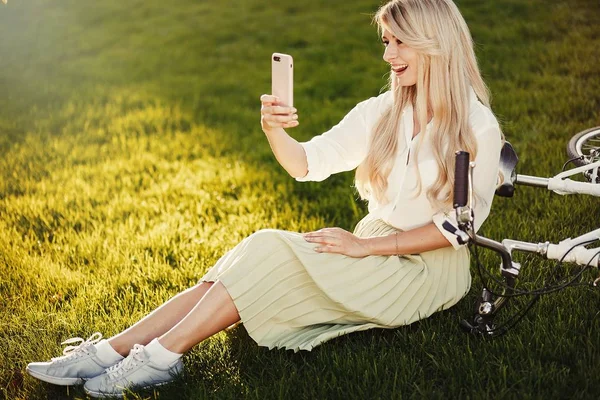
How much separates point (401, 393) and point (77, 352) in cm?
135

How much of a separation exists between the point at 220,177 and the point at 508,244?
327 centimetres

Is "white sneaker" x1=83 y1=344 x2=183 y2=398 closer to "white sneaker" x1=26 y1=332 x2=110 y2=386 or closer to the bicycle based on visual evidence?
"white sneaker" x1=26 y1=332 x2=110 y2=386

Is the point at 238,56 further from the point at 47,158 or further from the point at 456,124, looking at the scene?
the point at 456,124

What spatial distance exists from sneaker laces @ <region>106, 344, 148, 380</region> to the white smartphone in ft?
3.81

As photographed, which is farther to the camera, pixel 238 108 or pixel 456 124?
pixel 238 108

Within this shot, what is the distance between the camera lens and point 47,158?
20.6ft

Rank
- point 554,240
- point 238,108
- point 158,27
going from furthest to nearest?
point 158,27 → point 238,108 → point 554,240

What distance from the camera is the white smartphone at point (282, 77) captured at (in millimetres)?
3000

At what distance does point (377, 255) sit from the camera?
319 cm

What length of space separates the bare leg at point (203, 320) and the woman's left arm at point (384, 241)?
1.39 feet

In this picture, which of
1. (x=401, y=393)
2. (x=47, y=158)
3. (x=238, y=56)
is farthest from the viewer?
(x=238, y=56)

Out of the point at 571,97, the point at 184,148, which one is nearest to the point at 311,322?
the point at 184,148

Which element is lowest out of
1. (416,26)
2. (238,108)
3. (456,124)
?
(238,108)

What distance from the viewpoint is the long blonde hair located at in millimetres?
3096
